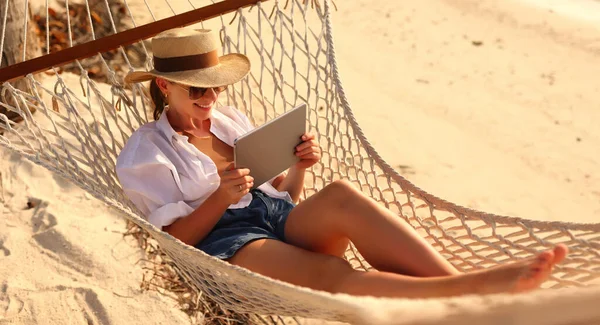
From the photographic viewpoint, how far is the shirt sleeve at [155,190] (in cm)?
176

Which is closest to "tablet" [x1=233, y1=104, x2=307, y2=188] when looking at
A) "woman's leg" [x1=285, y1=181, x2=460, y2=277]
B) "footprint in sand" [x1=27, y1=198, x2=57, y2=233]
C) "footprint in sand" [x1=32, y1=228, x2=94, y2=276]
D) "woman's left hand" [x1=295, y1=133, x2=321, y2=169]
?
"woman's left hand" [x1=295, y1=133, x2=321, y2=169]

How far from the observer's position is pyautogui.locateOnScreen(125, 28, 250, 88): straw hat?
179 centimetres

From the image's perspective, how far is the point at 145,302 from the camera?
90.3 inches

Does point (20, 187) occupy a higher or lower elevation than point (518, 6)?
lower

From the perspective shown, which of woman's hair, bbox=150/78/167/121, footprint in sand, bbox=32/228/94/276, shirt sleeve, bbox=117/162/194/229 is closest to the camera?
shirt sleeve, bbox=117/162/194/229

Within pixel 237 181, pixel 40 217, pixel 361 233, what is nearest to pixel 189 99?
pixel 237 181

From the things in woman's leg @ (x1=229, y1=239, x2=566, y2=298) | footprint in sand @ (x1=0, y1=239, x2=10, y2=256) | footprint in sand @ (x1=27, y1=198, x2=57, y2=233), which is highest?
woman's leg @ (x1=229, y1=239, x2=566, y2=298)

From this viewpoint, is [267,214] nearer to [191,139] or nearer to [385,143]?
[191,139]

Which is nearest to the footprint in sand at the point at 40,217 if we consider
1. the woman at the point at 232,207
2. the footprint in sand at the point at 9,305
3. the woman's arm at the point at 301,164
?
the footprint in sand at the point at 9,305

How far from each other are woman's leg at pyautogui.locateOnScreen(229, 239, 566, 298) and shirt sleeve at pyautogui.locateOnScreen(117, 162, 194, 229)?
18 cm

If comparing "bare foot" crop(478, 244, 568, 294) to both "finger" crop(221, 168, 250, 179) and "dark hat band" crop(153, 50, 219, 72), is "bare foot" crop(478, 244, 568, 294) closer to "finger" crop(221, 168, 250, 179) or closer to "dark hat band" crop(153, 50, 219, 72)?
"finger" crop(221, 168, 250, 179)

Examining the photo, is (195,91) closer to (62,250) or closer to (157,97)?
(157,97)

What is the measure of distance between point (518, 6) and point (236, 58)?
3187 millimetres

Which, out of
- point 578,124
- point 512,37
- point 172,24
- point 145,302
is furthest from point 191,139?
point 512,37
